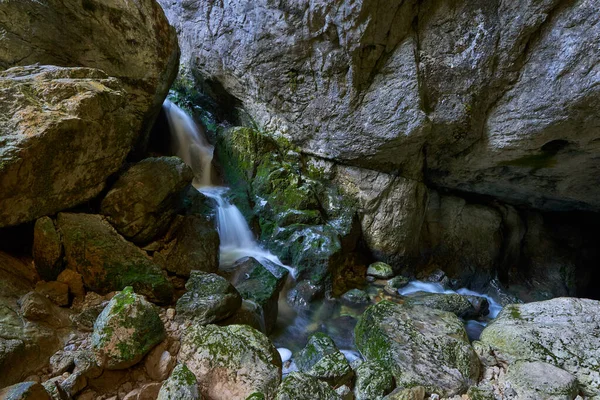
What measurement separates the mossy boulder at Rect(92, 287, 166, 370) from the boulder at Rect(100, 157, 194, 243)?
1.73 metres

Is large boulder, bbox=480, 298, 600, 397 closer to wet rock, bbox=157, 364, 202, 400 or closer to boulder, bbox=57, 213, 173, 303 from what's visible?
wet rock, bbox=157, 364, 202, 400

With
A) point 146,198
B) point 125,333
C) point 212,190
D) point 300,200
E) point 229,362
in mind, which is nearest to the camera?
point 125,333

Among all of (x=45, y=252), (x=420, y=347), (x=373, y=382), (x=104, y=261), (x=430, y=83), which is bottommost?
(x=373, y=382)

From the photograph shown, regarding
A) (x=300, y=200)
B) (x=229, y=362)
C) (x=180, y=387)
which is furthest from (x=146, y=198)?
(x=300, y=200)

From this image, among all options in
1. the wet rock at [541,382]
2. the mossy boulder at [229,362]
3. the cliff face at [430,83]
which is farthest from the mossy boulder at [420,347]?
the cliff face at [430,83]

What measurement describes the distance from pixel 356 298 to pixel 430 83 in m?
5.08

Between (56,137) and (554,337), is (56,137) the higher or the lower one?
the higher one

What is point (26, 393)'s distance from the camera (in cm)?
215

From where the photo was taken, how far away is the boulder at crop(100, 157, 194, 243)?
4449mm

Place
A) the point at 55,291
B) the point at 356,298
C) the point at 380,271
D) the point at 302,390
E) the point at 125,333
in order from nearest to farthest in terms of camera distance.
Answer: the point at 302,390 → the point at 125,333 → the point at 55,291 → the point at 356,298 → the point at 380,271

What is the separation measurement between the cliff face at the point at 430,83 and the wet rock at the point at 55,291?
250 inches

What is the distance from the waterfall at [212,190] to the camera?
283 inches

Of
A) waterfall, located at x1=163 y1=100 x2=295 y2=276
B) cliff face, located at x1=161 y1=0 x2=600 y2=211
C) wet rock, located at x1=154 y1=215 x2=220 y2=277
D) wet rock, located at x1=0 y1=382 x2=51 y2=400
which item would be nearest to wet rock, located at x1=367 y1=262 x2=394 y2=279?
waterfall, located at x1=163 y1=100 x2=295 y2=276

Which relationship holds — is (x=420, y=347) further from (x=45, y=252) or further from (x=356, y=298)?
(x=45, y=252)
